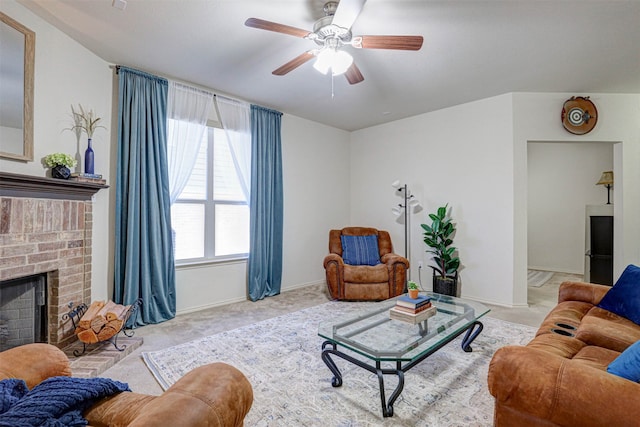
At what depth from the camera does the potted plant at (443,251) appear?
13.4ft

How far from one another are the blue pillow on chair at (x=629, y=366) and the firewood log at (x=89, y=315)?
3.17 m

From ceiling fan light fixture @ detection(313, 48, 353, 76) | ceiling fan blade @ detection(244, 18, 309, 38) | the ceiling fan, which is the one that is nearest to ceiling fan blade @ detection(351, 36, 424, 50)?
the ceiling fan

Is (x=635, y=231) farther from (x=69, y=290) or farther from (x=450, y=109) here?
(x=69, y=290)

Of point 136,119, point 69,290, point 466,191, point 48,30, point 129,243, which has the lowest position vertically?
point 69,290

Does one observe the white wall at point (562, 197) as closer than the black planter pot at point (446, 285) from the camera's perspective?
No

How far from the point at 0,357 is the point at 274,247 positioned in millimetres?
3224

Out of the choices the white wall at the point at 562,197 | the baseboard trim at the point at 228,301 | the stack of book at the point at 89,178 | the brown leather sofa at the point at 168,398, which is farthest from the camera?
the white wall at the point at 562,197

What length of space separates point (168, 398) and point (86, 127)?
280 centimetres

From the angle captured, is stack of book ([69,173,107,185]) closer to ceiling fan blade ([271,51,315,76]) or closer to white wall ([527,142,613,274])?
ceiling fan blade ([271,51,315,76])

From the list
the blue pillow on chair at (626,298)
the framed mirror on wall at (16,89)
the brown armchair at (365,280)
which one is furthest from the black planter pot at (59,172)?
the blue pillow on chair at (626,298)

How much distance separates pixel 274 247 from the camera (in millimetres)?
4340

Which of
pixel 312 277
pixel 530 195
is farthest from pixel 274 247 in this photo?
pixel 530 195

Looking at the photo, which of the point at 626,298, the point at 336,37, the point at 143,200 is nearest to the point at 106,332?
the point at 143,200

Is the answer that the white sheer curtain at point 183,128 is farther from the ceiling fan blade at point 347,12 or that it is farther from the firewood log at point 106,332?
the ceiling fan blade at point 347,12
